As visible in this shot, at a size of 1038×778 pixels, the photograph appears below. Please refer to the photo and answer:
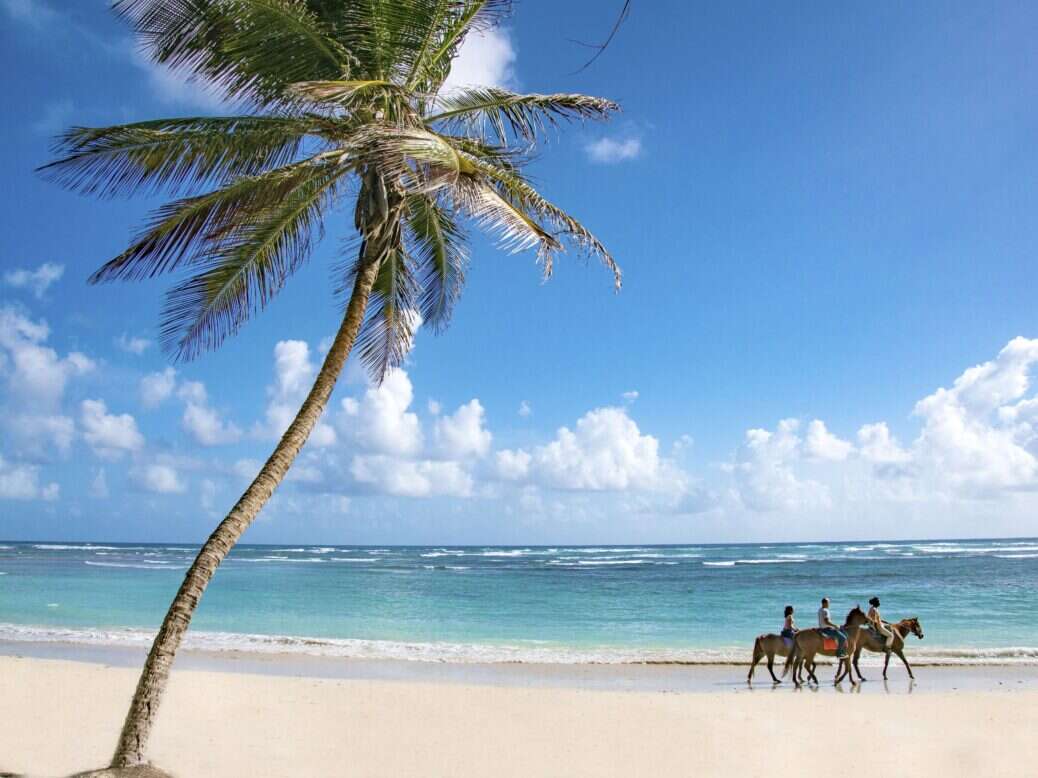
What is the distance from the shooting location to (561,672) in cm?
1415

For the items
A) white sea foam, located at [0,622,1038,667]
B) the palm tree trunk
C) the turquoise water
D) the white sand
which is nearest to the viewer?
the palm tree trunk

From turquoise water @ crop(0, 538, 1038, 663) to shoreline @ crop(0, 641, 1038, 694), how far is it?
3.53 feet

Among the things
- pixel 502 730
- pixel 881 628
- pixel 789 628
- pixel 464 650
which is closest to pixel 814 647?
pixel 789 628

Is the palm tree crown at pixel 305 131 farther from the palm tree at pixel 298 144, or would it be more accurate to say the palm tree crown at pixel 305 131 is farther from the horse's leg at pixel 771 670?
the horse's leg at pixel 771 670

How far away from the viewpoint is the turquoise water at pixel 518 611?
17578mm

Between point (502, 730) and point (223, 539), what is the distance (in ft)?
16.1

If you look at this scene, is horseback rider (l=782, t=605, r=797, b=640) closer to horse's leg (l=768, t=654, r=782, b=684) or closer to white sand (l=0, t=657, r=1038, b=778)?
horse's leg (l=768, t=654, r=782, b=684)

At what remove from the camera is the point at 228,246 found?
23.2 feet

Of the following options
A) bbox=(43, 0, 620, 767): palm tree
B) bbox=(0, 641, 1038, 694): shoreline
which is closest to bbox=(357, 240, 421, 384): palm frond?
bbox=(43, 0, 620, 767): palm tree

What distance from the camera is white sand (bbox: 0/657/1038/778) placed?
784cm

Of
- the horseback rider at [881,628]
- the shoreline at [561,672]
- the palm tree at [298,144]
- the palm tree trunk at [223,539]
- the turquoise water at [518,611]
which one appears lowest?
the turquoise water at [518,611]

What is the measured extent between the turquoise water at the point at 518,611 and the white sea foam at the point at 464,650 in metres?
0.05

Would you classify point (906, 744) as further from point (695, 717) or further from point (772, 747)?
point (695, 717)

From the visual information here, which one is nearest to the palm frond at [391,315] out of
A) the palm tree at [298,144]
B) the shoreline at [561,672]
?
the palm tree at [298,144]
